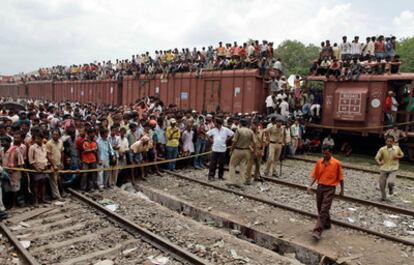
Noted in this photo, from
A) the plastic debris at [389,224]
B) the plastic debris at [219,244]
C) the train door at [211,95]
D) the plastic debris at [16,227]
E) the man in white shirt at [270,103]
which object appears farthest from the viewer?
the train door at [211,95]

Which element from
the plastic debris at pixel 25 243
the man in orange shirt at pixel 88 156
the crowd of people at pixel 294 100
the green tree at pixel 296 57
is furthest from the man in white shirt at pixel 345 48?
the green tree at pixel 296 57

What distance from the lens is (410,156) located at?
12.0 m

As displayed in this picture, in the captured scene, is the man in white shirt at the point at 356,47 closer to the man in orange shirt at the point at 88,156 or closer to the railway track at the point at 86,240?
the man in orange shirt at the point at 88,156

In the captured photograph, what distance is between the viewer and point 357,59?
13.3m

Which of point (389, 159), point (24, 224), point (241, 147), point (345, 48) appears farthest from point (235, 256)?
point (345, 48)

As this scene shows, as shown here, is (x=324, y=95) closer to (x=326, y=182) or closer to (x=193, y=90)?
(x=193, y=90)

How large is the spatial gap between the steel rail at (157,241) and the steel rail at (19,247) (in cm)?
152

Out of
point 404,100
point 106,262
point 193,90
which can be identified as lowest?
point 106,262

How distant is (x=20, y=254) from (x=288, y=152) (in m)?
9.98

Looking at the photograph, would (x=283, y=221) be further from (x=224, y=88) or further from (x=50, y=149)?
(x=224, y=88)

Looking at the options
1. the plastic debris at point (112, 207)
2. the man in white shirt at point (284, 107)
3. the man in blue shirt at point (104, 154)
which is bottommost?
the plastic debris at point (112, 207)

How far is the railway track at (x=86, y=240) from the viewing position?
4.94 metres

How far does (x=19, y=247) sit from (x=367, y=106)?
36.7ft

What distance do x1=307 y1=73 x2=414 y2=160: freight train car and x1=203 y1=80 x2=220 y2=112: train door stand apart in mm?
4248
